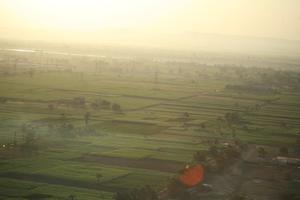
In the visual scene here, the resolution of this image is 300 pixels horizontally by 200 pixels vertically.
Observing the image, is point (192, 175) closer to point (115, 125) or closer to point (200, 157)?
point (200, 157)

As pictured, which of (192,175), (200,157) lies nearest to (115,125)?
(200,157)

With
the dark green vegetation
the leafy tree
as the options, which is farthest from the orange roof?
the leafy tree

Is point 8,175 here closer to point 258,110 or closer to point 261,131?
point 261,131

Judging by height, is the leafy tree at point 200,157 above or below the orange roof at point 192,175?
above

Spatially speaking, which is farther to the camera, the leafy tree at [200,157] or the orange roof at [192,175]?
the leafy tree at [200,157]

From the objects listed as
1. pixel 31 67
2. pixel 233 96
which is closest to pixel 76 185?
pixel 233 96

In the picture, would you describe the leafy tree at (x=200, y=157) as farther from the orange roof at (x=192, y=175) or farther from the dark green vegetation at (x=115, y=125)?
the orange roof at (x=192, y=175)

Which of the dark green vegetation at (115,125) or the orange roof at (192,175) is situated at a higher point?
the dark green vegetation at (115,125)

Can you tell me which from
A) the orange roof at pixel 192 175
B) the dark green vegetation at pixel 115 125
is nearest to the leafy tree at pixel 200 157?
the dark green vegetation at pixel 115 125
